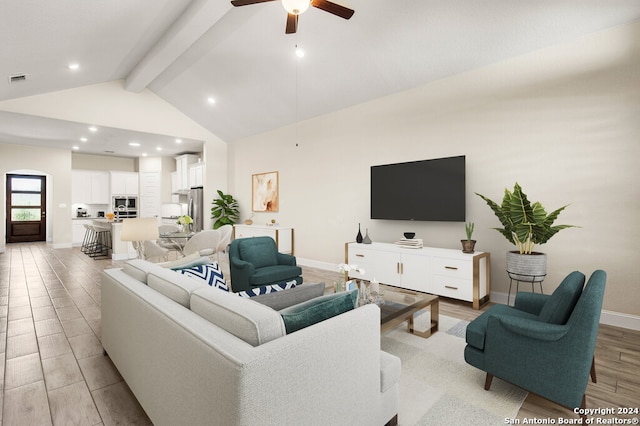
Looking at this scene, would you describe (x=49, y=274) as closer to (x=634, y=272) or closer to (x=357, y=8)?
(x=357, y=8)

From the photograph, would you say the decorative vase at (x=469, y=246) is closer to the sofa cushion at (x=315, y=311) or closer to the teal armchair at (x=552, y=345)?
the teal armchair at (x=552, y=345)

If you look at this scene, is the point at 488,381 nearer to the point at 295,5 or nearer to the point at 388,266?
the point at 388,266

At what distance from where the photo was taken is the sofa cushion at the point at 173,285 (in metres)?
1.72

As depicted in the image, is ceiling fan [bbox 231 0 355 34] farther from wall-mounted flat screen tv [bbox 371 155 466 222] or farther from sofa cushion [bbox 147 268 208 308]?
wall-mounted flat screen tv [bbox 371 155 466 222]

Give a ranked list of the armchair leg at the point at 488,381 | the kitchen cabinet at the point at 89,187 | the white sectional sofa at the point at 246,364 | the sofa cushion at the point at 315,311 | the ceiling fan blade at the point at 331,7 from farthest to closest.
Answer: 1. the kitchen cabinet at the point at 89,187
2. the ceiling fan blade at the point at 331,7
3. the armchair leg at the point at 488,381
4. the sofa cushion at the point at 315,311
5. the white sectional sofa at the point at 246,364

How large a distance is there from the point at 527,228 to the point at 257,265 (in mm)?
3203

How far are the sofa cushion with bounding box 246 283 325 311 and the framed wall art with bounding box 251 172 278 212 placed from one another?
511 centimetres

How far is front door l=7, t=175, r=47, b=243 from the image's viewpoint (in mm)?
9828

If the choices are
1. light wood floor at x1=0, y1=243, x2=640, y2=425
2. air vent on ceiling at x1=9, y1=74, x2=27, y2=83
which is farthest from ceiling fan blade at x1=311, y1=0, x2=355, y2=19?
air vent on ceiling at x1=9, y1=74, x2=27, y2=83

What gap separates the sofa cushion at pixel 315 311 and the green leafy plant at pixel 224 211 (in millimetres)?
7019

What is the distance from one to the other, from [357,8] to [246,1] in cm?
158

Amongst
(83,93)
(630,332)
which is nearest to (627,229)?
(630,332)

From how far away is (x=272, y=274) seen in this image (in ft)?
12.7

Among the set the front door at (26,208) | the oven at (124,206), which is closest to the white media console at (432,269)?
the oven at (124,206)
